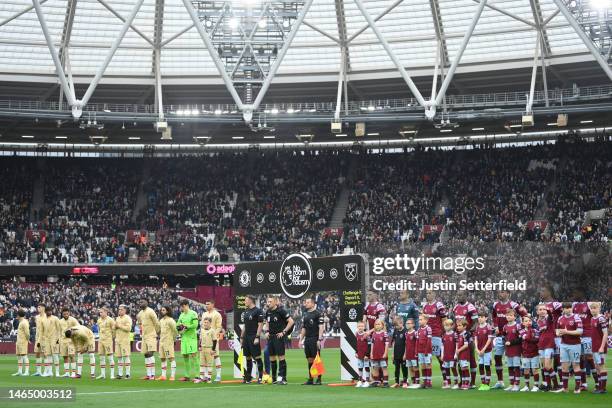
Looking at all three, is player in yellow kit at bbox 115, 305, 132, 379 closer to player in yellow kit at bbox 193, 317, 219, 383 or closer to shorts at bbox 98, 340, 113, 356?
→ shorts at bbox 98, 340, 113, 356

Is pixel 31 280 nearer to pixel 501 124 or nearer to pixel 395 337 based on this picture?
pixel 501 124

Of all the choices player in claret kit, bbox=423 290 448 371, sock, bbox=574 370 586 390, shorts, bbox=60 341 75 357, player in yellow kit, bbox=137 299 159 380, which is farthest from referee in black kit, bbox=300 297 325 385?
shorts, bbox=60 341 75 357

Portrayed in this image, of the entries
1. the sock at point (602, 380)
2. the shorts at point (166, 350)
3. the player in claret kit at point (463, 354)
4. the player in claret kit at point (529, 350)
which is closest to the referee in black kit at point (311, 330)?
the player in claret kit at point (463, 354)

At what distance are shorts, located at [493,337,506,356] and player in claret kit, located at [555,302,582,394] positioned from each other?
1.93 metres

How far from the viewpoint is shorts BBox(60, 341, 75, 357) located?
29.5m

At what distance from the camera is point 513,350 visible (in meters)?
22.8

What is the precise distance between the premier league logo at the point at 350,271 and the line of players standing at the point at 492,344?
117 cm

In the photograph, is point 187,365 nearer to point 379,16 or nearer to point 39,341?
point 39,341

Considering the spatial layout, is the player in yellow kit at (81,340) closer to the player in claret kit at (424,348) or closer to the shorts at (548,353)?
the player in claret kit at (424,348)

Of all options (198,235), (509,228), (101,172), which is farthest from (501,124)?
(101,172)

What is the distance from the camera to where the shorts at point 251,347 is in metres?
25.9

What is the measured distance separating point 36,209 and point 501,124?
1274 inches

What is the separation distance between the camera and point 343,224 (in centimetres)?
6531

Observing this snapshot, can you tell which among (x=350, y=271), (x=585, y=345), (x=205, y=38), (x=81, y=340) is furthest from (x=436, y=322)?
(x=205, y=38)
